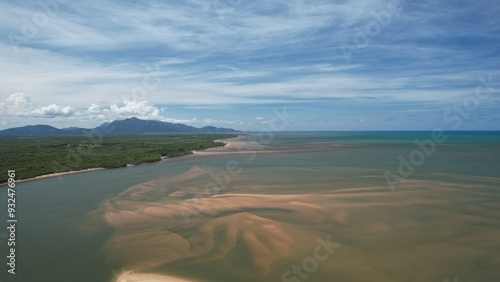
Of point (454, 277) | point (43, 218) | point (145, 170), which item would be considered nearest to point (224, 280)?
point (454, 277)

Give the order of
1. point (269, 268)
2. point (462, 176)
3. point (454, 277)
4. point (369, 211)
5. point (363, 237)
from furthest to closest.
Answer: point (462, 176)
point (369, 211)
point (363, 237)
point (269, 268)
point (454, 277)

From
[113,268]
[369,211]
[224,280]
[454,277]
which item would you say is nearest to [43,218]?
[113,268]

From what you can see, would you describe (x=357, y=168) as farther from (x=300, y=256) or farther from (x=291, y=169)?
(x=300, y=256)

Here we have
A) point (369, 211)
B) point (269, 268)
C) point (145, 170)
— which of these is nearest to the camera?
point (269, 268)

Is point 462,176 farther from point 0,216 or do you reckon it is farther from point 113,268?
point 0,216

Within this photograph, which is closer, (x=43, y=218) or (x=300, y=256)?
(x=300, y=256)

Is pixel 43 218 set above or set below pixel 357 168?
below
